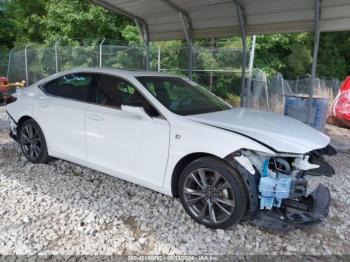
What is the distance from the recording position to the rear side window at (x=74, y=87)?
4.62m

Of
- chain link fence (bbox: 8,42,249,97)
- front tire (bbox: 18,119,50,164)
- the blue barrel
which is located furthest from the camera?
chain link fence (bbox: 8,42,249,97)

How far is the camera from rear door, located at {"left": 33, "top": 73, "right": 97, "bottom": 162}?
15.0ft

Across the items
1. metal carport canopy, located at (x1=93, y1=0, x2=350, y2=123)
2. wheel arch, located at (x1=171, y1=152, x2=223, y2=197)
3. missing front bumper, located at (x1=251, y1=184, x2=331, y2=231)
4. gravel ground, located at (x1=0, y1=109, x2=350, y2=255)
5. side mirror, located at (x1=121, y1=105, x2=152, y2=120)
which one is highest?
metal carport canopy, located at (x1=93, y1=0, x2=350, y2=123)

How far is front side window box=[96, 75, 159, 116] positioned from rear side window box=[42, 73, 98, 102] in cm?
15

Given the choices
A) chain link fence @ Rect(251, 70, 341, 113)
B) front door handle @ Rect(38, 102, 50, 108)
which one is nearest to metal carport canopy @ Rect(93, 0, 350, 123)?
front door handle @ Rect(38, 102, 50, 108)

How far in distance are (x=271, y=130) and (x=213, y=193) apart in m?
0.89

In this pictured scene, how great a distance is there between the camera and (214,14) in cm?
757

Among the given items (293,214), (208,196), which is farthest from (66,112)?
(293,214)

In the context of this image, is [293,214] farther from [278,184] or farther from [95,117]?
[95,117]

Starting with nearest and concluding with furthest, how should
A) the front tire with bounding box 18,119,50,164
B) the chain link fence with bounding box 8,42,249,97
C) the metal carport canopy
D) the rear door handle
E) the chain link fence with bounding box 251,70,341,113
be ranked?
the rear door handle
the front tire with bounding box 18,119,50,164
the metal carport canopy
the chain link fence with bounding box 251,70,341,113
the chain link fence with bounding box 8,42,249,97

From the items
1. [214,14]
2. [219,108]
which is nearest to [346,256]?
[219,108]

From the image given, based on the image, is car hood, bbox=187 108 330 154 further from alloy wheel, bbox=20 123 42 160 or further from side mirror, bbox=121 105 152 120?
alloy wheel, bbox=20 123 42 160

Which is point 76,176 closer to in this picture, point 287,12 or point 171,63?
point 287,12

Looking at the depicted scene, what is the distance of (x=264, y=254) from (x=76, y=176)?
2878 millimetres
